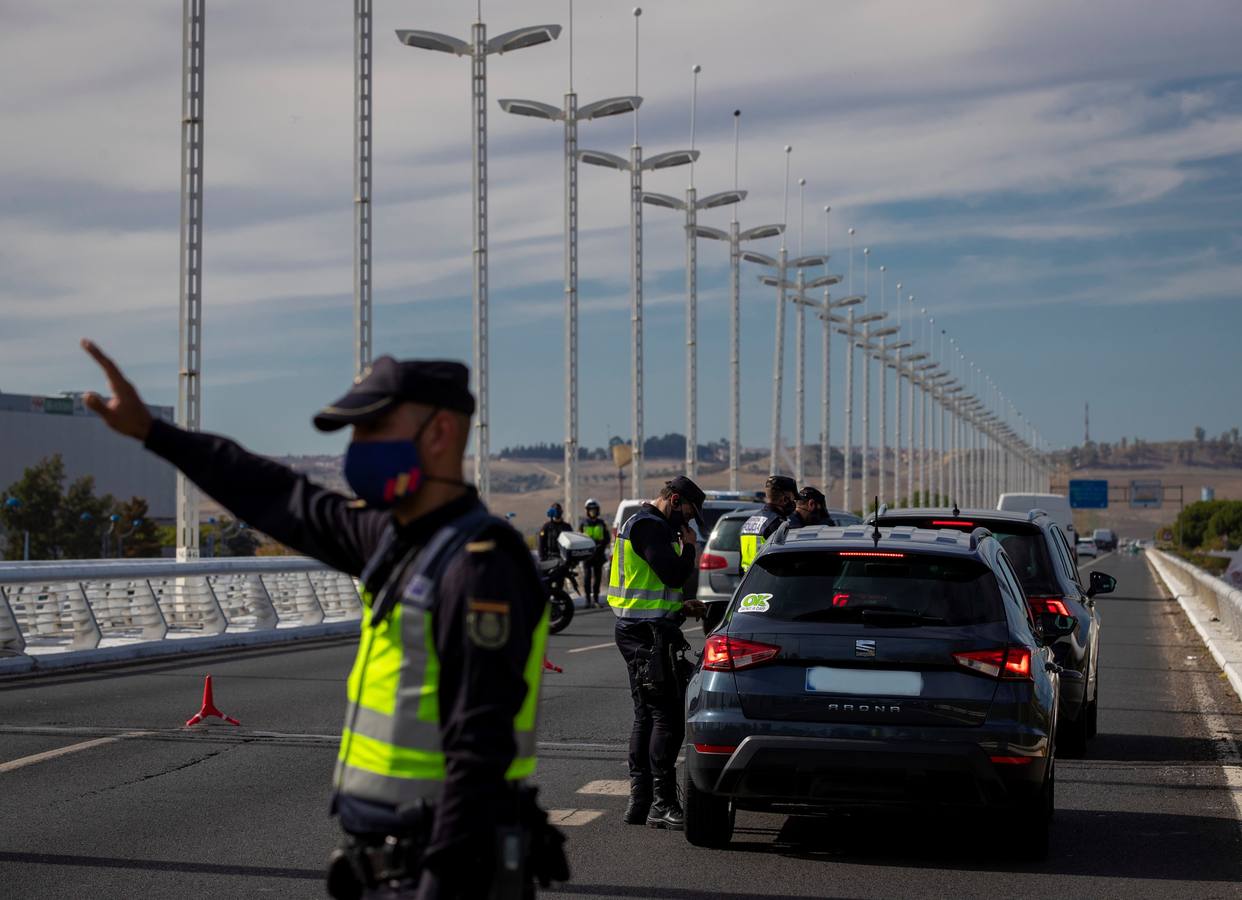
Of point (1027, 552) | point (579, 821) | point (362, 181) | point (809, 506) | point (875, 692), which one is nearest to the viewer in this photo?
point (875, 692)

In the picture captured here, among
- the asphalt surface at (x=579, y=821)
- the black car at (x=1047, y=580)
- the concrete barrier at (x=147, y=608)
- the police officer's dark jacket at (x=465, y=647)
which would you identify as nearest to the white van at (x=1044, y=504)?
the concrete barrier at (x=147, y=608)

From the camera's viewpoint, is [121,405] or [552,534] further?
[552,534]

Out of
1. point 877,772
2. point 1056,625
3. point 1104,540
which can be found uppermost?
point 1056,625

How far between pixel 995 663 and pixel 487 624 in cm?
525

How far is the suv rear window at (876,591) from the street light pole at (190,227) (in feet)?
68.2

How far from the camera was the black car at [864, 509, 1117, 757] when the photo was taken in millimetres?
12281

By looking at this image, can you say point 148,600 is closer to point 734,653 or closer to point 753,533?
point 753,533

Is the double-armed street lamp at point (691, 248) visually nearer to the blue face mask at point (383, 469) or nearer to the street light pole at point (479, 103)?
the street light pole at point (479, 103)

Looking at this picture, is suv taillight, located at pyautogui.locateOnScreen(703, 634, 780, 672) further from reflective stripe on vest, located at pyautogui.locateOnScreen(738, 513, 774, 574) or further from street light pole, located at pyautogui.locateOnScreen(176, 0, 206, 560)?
street light pole, located at pyautogui.locateOnScreen(176, 0, 206, 560)

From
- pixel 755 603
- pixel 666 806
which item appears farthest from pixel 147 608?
pixel 755 603

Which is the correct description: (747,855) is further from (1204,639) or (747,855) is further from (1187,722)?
(1204,639)

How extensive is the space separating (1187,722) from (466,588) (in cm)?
1258

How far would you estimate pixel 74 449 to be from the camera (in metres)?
150

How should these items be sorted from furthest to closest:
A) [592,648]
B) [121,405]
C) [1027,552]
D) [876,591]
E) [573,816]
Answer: [592,648]
[1027,552]
[573,816]
[876,591]
[121,405]
